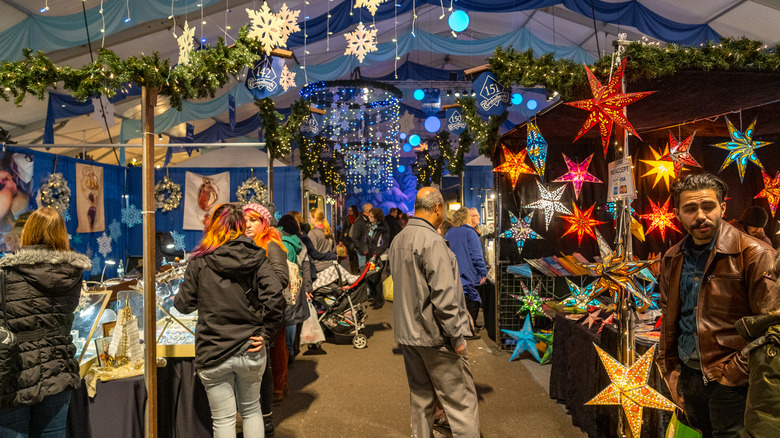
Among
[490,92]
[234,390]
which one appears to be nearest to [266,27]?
[490,92]

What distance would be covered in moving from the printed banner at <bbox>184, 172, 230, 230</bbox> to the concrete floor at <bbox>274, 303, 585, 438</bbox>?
3.89 m

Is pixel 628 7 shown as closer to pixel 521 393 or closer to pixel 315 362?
pixel 521 393

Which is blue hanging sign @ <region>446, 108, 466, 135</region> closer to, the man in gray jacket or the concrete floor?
the concrete floor

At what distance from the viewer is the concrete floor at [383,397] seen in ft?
11.4

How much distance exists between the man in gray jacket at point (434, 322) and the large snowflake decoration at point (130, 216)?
23.1 ft

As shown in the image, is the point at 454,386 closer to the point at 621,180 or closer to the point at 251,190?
the point at 621,180

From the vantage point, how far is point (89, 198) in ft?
23.4

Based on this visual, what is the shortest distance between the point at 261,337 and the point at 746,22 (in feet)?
24.0

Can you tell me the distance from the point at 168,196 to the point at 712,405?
8467 millimetres

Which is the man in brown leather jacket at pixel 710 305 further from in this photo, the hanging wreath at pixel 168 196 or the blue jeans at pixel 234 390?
the hanging wreath at pixel 168 196

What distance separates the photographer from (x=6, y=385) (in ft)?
6.89

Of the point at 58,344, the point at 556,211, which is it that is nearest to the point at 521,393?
the point at 556,211

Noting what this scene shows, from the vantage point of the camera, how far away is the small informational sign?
107 inches

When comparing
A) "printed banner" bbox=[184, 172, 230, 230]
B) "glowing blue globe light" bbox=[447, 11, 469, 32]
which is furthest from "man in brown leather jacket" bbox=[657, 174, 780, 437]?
"printed banner" bbox=[184, 172, 230, 230]
